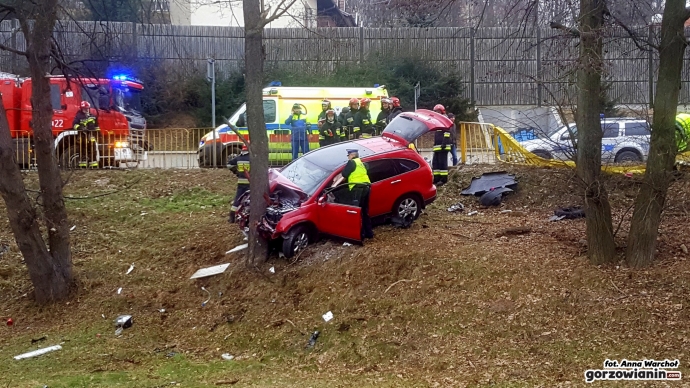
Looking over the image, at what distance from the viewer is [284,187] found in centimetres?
1153

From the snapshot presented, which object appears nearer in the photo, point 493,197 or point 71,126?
point 493,197

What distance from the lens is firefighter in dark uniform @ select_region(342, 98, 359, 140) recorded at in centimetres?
1659

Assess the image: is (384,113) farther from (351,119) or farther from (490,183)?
(490,183)

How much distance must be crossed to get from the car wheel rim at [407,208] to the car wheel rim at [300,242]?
6.23 feet

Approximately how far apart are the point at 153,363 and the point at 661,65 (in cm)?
730

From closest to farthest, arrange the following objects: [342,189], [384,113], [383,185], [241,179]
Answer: [342,189] < [383,185] < [241,179] < [384,113]

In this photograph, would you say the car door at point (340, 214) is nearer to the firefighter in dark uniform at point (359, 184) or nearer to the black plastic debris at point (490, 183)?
the firefighter in dark uniform at point (359, 184)

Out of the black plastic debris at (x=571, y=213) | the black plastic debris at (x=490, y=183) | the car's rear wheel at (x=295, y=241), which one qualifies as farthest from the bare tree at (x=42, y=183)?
the black plastic debris at (x=571, y=213)

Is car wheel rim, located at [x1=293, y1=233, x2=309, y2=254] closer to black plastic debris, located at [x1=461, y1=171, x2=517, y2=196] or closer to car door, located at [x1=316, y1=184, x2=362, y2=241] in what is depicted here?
car door, located at [x1=316, y1=184, x2=362, y2=241]

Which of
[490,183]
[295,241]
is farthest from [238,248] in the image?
[490,183]

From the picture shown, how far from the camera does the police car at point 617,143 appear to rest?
38.3 feet

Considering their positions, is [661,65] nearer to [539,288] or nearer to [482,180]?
[539,288]

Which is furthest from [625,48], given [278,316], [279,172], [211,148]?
A: [211,148]

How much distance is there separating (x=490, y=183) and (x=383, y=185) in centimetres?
383
